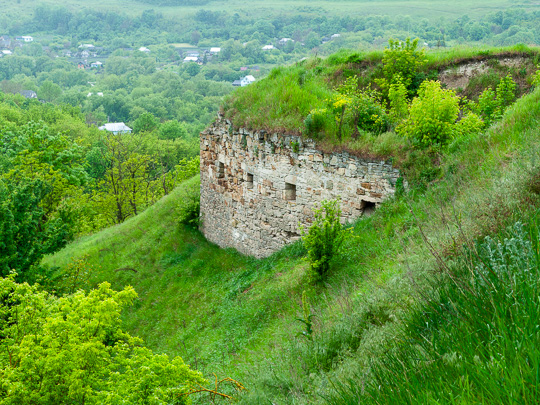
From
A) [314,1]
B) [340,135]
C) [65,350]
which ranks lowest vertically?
[65,350]

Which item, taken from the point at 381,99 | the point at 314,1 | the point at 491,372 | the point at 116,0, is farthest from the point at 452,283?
the point at 116,0

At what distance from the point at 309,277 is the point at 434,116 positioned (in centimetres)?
393

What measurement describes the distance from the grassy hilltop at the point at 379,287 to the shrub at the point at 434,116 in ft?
0.83

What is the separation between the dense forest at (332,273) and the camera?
2992 millimetres

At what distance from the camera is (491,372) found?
2.32 meters

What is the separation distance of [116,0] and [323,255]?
680 feet

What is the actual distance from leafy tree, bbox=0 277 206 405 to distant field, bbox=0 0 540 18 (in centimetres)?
5956

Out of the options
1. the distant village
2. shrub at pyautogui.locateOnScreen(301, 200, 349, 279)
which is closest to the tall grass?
shrub at pyautogui.locateOnScreen(301, 200, 349, 279)

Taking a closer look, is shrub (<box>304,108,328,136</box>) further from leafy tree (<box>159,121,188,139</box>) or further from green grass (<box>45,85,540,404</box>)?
leafy tree (<box>159,121,188,139</box>)

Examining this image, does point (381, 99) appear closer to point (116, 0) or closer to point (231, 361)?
point (231, 361)

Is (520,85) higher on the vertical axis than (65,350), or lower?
higher

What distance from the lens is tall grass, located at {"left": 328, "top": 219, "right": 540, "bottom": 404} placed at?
7.32 feet

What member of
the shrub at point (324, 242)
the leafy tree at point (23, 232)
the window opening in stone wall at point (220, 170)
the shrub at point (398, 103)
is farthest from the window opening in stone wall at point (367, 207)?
the leafy tree at point (23, 232)

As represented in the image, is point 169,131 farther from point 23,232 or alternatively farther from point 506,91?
point 506,91
